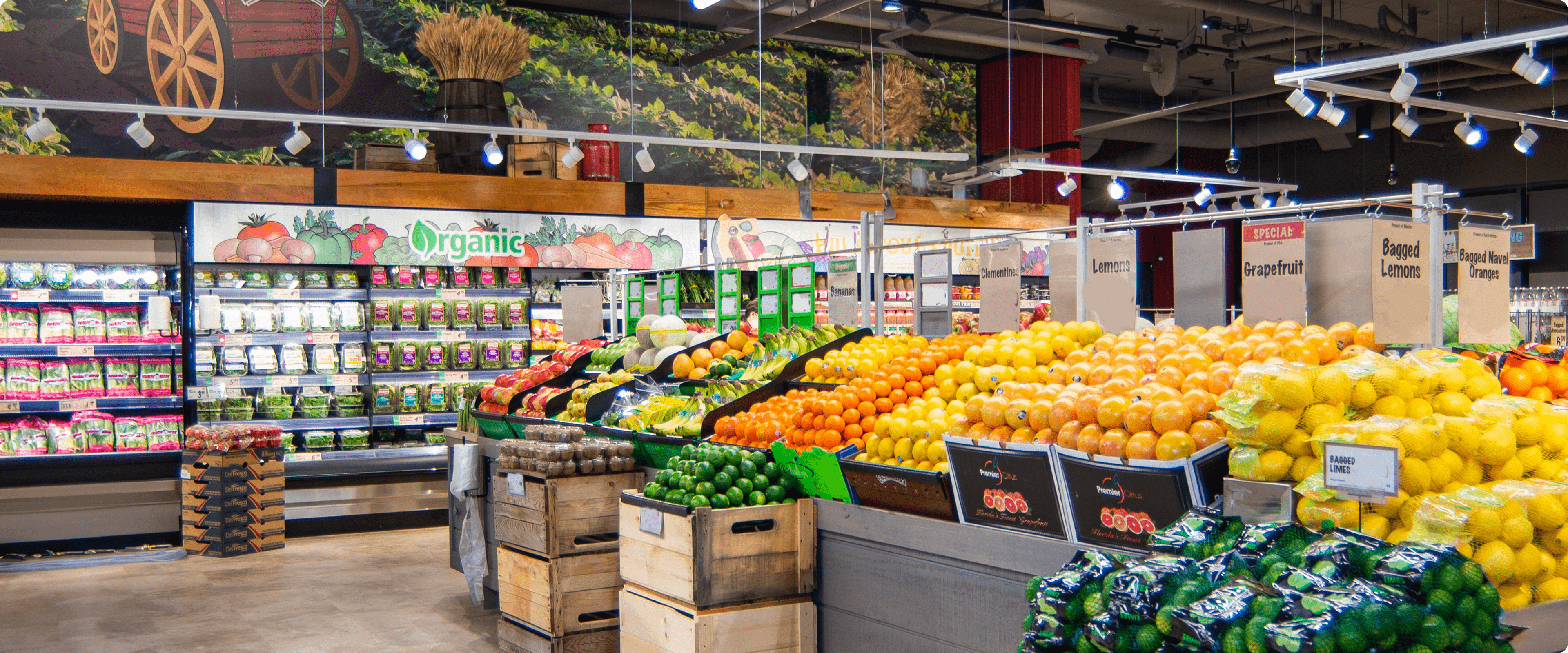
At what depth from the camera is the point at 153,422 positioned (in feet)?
25.3

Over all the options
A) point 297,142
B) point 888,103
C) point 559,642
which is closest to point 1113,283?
point 559,642

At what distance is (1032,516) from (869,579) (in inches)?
34.8

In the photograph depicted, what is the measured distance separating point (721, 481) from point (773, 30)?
21.6ft

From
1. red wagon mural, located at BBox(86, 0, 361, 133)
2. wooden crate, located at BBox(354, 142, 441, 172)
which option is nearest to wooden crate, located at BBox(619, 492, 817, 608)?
wooden crate, located at BBox(354, 142, 441, 172)

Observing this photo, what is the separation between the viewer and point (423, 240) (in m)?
8.33

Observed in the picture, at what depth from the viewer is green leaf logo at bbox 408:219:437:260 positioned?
327 inches

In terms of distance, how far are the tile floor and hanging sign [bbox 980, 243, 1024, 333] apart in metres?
2.61

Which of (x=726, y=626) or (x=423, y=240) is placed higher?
(x=423, y=240)

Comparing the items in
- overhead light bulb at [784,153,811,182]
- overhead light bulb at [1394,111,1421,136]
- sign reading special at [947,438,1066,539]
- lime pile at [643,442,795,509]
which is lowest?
lime pile at [643,442,795,509]

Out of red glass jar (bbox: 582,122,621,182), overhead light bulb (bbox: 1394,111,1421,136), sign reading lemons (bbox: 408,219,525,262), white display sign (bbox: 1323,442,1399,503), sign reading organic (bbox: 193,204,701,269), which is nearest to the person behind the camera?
white display sign (bbox: 1323,442,1399,503)

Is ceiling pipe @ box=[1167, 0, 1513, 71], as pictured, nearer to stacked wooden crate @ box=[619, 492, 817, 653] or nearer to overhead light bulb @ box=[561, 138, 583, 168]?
overhead light bulb @ box=[561, 138, 583, 168]

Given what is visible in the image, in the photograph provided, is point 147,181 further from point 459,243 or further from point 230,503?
point 230,503

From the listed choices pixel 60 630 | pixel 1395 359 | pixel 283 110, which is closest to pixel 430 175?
pixel 283 110

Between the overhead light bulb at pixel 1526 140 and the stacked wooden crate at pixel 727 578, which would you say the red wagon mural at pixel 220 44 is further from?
the overhead light bulb at pixel 1526 140
